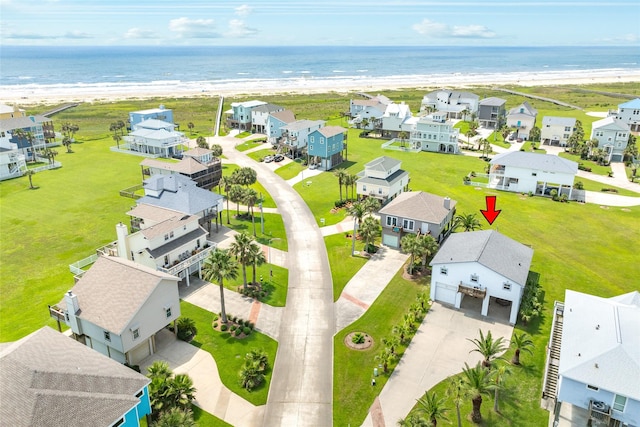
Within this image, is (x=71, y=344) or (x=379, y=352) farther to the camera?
(x=379, y=352)

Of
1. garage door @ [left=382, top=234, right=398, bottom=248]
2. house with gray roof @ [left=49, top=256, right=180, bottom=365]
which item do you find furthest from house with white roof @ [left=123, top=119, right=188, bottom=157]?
house with gray roof @ [left=49, top=256, right=180, bottom=365]

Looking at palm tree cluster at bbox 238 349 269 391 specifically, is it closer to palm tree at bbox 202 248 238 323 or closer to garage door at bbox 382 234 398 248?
palm tree at bbox 202 248 238 323

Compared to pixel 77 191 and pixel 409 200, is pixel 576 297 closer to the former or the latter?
pixel 409 200

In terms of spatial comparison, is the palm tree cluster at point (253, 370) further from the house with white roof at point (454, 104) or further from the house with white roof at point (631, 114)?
the house with white roof at point (631, 114)

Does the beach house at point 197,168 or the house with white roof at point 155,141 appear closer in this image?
the beach house at point 197,168

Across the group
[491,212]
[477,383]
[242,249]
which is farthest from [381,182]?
[477,383]

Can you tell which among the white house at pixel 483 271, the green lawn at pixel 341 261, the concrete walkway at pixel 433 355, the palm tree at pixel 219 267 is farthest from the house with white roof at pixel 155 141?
the concrete walkway at pixel 433 355

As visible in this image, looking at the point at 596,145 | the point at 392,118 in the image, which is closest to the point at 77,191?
the point at 392,118

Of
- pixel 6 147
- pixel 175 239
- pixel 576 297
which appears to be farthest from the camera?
pixel 6 147
